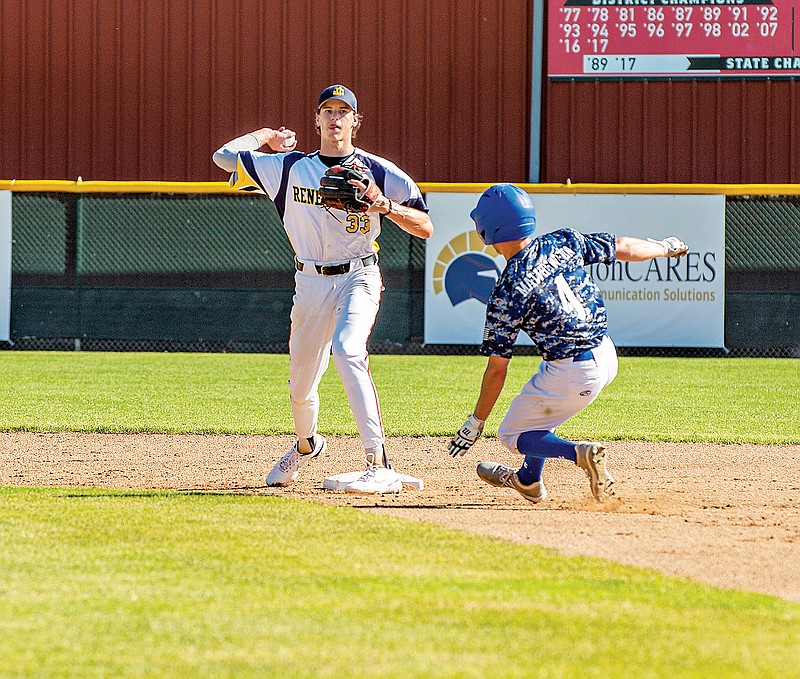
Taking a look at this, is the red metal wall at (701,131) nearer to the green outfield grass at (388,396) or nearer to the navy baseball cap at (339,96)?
the green outfield grass at (388,396)

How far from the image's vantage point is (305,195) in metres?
5.40

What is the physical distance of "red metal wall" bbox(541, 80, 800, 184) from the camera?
16344mm

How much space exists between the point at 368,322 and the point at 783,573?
2.20 metres

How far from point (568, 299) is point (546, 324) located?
13 centimetres

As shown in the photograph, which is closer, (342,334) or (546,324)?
(546,324)

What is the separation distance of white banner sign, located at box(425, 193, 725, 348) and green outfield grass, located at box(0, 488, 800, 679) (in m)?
8.71

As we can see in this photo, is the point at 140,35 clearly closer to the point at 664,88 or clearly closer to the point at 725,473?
the point at 664,88

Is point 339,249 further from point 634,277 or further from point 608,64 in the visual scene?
point 608,64

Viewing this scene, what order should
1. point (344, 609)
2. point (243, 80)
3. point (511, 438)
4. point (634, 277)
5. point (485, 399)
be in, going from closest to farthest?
1. point (344, 609)
2. point (485, 399)
3. point (511, 438)
4. point (634, 277)
5. point (243, 80)

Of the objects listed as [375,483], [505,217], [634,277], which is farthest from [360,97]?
[505,217]

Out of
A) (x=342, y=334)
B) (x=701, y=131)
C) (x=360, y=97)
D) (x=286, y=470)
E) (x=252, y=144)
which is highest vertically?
(x=360, y=97)

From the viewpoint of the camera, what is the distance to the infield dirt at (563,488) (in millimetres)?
4234

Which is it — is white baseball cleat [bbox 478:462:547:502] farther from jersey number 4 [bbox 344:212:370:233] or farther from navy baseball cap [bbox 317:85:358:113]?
navy baseball cap [bbox 317:85:358:113]

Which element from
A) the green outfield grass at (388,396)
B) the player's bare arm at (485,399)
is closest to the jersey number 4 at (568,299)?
the player's bare arm at (485,399)
